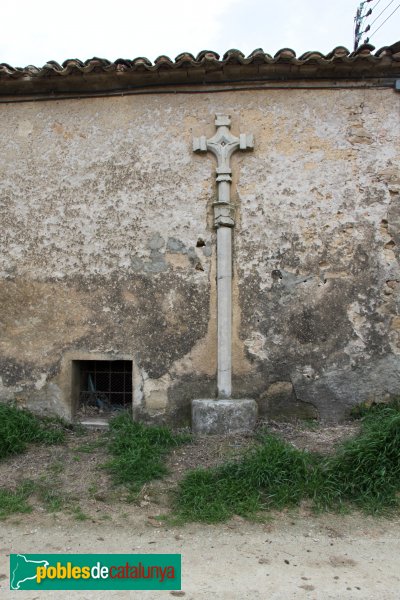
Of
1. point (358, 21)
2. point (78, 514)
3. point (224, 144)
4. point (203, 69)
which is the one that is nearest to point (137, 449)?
point (78, 514)

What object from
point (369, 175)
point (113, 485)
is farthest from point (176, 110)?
point (113, 485)

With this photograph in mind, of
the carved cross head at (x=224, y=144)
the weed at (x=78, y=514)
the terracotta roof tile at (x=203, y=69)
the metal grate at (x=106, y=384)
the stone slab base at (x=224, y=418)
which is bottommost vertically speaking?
the weed at (x=78, y=514)

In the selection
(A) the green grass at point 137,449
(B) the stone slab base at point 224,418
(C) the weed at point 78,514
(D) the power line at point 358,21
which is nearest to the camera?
(C) the weed at point 78,514

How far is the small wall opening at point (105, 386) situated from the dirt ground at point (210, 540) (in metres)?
1.18

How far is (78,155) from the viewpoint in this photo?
514 centimetres

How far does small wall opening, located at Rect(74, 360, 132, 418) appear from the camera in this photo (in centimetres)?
529

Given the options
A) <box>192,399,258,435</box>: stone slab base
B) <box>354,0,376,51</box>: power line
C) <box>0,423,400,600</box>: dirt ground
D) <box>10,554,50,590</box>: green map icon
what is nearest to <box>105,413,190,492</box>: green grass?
<box>0,423,400,600</box>: dirt ground

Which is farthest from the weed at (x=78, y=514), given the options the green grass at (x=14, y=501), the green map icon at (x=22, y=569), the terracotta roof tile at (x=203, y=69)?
the terracotta roof tile at (x=203, y=69)

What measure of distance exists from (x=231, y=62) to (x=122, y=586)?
477cm

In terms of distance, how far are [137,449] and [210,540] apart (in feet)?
4.41

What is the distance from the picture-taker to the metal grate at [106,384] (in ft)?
17.4

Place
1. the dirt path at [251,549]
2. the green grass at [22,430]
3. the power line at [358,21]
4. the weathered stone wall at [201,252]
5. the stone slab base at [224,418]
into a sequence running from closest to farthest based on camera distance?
the dirt path at [251,549] → the green grass at [22,430] → the stone slab base at [224,418] → the weathered stone wall at [201,252] → the power line at [358,21]

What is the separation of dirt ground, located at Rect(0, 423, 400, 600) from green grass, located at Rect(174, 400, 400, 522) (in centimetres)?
13

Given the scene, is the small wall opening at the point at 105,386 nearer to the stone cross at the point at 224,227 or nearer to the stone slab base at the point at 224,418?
the stone slab base at the point at 224,418
